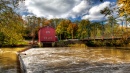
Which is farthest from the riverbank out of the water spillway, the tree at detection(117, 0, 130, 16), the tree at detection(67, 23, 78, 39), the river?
the tree at detection(67, 23, 78, 39)

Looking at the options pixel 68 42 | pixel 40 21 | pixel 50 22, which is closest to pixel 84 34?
pixel 68 42

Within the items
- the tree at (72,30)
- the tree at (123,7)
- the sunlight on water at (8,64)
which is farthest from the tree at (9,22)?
the tree at (72,30)

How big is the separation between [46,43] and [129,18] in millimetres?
42092

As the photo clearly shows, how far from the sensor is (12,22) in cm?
1633

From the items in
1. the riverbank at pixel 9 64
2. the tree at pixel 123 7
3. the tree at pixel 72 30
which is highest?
the tree at pixel 72 30

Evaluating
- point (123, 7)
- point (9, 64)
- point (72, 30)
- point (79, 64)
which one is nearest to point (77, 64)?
point (79, 64)

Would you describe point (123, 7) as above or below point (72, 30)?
below

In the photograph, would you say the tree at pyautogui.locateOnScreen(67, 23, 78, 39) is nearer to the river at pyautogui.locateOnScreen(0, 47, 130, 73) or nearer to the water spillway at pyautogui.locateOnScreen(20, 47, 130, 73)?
the river at pyautogui.locateOnScreen(0, 47, 130, 73)

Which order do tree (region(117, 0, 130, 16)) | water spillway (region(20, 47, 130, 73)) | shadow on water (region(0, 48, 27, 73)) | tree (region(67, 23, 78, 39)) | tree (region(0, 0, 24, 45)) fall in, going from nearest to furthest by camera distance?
tree (region(117, 0, 130, 16)) < water spillway (region(20, 47, 130, 73)) < shadow on water (region(0, 48, 27, 73)) < tree (region(0, 0, 24, 45)) < tree (region(67, 23, 78, 39))

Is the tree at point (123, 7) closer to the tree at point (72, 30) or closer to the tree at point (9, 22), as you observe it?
the tree at point (9, 22)

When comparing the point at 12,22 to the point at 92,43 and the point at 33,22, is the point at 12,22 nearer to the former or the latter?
the point at 92,43

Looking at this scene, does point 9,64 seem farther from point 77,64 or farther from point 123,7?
point 123,7

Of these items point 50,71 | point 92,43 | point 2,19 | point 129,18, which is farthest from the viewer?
point 92,43

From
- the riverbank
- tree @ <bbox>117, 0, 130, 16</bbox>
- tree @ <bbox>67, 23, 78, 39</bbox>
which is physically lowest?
the riverbank
